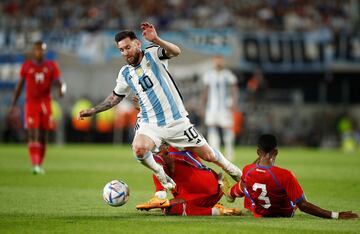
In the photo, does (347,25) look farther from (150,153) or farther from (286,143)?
(150,153)

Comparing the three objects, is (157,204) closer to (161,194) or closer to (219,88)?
(161,194)

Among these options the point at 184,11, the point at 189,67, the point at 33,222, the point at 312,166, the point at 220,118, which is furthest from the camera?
the point at 184,11

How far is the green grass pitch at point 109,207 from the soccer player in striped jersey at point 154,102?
886mm

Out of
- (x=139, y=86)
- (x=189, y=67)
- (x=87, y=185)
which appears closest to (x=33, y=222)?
(x=139, y=86)

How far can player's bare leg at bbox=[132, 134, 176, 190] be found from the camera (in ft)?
31.8

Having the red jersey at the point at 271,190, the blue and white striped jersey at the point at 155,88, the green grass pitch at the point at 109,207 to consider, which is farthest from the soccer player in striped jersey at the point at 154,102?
the red jersey at the point at 271,190

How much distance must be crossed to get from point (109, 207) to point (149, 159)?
1212 millimetres

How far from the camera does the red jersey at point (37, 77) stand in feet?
53.5

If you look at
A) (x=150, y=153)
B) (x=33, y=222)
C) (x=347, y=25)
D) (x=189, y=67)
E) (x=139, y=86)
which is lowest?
(x=33, y=222)

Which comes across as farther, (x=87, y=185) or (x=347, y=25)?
(x=347, y=25)

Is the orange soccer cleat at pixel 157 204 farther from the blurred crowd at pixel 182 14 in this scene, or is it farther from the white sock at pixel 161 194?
the blurred crowd at pixel 182 14

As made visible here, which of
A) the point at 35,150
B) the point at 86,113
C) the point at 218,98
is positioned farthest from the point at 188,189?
the point at 218,98

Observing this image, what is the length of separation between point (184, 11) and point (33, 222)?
87.5 ft

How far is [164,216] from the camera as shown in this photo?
31.4ft
